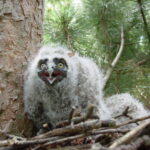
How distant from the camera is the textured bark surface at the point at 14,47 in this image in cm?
263

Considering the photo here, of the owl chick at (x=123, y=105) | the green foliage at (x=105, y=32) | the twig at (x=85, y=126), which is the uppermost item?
the green foliage at (x=105, y=32)

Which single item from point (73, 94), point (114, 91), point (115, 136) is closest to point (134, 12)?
point (114, 91)

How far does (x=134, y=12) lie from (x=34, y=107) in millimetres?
1931

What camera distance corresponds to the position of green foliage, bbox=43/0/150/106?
157 inches

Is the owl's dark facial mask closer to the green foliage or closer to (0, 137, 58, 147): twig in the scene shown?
(0, 137, 58, 147): twig

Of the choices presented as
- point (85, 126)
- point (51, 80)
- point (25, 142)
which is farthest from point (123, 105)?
point (25, 142)

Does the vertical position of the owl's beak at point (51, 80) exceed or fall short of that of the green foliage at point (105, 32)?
it falls short

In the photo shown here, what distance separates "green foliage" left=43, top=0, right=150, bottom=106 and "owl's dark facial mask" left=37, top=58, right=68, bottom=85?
4.28 ft

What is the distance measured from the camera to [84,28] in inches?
163

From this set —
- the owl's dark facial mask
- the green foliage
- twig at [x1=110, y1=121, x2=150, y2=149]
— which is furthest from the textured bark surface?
twig at [x1=110, y1=121, x2=150, y2=149]

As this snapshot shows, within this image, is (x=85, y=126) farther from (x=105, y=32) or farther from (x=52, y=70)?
(x=105, y=32)

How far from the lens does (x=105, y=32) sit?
13.5 feet

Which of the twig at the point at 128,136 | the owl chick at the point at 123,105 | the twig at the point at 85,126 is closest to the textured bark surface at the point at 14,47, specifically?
the twig at the point at 85,126

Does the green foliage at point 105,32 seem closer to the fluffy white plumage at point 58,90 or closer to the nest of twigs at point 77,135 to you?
the fluffy white plumage at point 58,90
